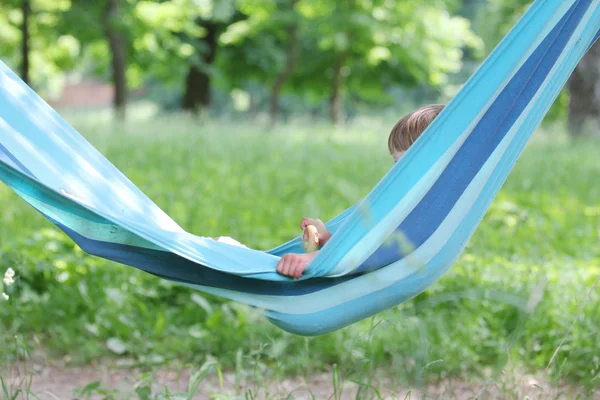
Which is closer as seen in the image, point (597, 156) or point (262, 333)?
point (262, 333)

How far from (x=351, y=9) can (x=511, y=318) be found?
12.2 meters

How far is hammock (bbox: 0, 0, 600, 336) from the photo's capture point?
1597mm

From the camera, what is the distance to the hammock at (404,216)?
160 centimetres

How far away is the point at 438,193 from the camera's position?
163cm

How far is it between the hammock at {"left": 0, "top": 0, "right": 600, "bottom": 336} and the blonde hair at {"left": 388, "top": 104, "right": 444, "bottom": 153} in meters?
0.26

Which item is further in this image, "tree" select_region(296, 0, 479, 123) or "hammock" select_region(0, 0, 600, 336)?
"tree" select_region(296, 0, 479, 123)

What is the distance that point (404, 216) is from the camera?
5.30ft

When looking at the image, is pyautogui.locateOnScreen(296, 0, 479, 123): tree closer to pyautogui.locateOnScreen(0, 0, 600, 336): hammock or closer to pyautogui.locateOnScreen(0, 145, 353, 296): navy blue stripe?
pyautogui.locateOnScreen(0, 0, 600, 336): hammock

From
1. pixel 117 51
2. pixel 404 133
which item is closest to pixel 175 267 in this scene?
pixel 404 133

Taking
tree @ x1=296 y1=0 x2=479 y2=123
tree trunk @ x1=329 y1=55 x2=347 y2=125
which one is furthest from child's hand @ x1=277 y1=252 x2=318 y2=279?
tree trunk @ x1=329 y1=55 x2=347 y2=125

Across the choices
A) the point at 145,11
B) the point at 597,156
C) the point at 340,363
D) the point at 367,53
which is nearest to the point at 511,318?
the point at 340,363

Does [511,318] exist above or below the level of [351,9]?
above

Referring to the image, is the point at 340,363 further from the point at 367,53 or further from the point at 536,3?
the point at 367,53

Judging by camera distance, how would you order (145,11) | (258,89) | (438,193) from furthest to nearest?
(258,89)
(145,11)
(438,193)
